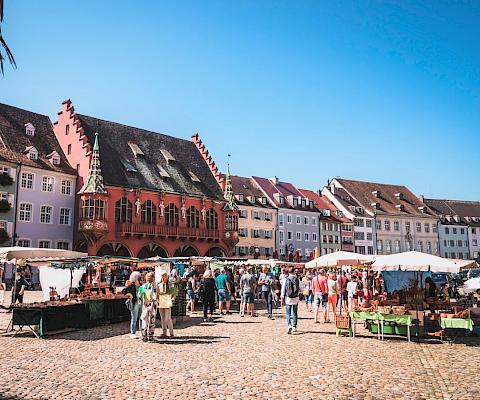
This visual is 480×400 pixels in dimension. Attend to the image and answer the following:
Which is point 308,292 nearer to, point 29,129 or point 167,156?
point 29,129

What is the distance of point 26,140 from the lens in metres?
42.8

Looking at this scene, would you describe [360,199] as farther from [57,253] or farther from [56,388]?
[56,388]

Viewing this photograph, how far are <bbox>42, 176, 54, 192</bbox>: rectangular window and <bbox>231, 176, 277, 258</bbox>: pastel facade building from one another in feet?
75.3

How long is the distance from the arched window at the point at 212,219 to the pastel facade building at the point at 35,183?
46.0 ft

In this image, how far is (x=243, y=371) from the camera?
9.91m

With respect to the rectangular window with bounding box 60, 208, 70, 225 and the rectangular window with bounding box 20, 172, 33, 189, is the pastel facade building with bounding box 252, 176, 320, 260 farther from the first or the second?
the rectangular window with bounding box 20, 172, 33, 189

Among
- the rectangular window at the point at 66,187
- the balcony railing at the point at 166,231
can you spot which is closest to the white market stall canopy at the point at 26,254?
the balcony railing at the point at 166,231

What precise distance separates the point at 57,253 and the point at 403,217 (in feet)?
219

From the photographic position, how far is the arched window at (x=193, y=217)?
1988 inches

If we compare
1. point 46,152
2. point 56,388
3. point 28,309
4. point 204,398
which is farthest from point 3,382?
point 46,152

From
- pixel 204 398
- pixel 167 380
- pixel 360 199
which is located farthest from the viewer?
pixel 360 199

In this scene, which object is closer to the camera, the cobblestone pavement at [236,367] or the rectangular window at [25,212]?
the cobblestone pavement at [236,367]

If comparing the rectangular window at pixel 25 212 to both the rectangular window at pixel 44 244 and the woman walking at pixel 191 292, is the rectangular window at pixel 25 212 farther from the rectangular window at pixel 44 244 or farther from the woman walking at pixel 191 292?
the woman walking at pixel 191 292

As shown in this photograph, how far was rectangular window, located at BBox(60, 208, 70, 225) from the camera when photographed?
142ft
